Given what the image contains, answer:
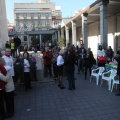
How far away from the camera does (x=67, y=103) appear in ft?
21.2

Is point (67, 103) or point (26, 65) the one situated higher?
point (26, 65)

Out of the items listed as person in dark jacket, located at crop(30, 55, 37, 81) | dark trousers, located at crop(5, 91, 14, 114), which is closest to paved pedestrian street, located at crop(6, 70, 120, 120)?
dark trousers, located at crop(5, 91, 14, 114)

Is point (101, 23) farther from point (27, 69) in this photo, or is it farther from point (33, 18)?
point (33, 18)

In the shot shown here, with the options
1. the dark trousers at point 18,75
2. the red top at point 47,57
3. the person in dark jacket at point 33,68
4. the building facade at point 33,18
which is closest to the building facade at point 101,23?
the red top at point 47,57

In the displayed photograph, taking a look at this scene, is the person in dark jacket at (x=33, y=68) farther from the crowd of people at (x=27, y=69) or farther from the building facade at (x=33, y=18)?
the building facade at (x=33, y=18)

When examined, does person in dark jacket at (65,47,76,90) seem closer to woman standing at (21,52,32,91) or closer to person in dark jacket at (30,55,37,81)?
woman standing at (21,52,32,91)

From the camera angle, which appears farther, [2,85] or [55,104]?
[55,104]

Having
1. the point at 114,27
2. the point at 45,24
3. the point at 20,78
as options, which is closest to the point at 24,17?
the point at 45,24

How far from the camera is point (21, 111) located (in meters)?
5.89

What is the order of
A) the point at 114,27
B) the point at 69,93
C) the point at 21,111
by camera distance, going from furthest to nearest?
the point at 114,27 < the point at 69,93 < the point at 21,111

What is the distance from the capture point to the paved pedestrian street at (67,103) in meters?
5.40

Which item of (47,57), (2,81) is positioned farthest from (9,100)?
(47,57)

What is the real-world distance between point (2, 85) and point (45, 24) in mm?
95029

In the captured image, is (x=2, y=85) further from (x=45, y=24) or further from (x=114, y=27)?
(x=45, y=24)
